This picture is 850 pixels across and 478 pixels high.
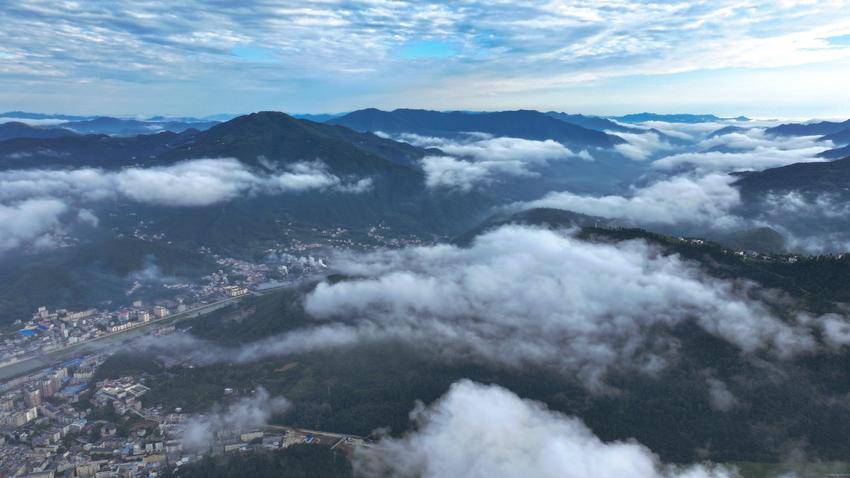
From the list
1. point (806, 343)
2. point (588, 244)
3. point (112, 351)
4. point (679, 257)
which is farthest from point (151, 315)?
point (806, 343)

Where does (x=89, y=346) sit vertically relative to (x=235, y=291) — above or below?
below

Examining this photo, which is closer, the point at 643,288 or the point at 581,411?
the point at 581,411

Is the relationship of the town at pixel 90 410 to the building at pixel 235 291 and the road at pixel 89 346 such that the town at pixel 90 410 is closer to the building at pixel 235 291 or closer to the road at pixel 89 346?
the road at pixel 89 346

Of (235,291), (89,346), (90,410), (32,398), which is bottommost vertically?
(89,346)

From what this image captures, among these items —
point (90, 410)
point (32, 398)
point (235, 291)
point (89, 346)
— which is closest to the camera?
point (90, 410)

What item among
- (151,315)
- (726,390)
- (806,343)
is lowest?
(151,315)

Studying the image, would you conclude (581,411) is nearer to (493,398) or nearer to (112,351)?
(493,398)

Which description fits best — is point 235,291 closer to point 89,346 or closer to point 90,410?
point 89,346

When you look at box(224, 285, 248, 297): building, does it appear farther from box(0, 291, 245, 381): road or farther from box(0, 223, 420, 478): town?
box(0, 291, 245, 381): road

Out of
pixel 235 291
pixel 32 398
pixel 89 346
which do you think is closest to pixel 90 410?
pixel 32 398
